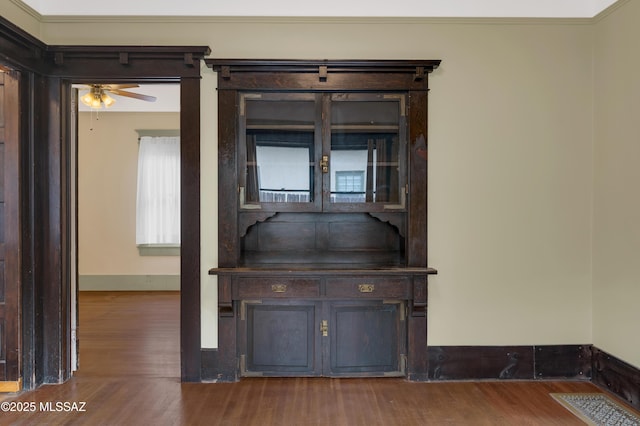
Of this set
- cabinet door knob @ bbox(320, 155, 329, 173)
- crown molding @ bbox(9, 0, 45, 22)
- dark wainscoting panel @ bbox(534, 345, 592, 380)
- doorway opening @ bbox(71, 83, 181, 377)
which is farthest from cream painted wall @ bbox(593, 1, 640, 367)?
doorway opening @ bbox(71, 83, 181, 377)

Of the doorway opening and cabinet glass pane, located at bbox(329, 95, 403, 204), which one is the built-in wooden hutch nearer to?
cabinet glass pane, located at bbox(329, 95, 403, 204)

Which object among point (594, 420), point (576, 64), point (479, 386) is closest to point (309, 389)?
point (479, 386)

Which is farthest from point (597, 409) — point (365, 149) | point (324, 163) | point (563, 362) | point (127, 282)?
point (127, 282)

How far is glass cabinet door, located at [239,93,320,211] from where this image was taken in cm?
298

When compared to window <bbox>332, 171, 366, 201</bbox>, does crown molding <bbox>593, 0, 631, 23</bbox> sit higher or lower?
higher

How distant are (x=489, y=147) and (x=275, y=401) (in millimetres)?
2321

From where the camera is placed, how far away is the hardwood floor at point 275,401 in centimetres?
246

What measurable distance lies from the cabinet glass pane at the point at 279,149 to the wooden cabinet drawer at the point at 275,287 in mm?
577

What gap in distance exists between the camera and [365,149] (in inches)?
119

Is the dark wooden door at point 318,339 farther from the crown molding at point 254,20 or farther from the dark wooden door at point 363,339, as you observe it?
the crown molding at point 254,20

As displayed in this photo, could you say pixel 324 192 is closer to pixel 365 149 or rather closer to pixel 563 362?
pixel 365 149

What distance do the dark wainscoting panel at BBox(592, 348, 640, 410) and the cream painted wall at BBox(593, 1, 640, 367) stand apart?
5 cm

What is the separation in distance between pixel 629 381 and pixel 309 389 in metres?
2.10

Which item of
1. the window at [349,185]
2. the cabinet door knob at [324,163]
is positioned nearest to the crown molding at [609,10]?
the window at [349,185]
